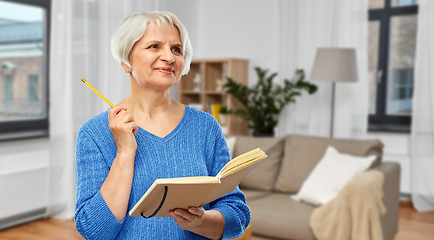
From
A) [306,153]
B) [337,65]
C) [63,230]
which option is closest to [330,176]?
[306,153]

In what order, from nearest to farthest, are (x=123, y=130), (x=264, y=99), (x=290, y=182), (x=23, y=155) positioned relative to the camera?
(x=123, y=130) → (x=290, y=182) → (x=23, y=155) → (x=264, y=99)

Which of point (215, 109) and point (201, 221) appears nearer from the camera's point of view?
point (201, 221)

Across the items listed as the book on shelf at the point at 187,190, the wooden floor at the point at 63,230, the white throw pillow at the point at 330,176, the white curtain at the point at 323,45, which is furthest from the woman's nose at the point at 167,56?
the white curtain at the point at 323,45

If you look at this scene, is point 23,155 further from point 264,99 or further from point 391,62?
point 391,62

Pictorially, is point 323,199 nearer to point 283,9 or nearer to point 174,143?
point 174,143

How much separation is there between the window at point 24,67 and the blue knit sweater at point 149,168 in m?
2.97

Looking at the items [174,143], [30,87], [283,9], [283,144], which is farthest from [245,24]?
[174,143]

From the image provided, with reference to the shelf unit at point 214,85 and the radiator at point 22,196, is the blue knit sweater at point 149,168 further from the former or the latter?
the shelf unit at point 214,85

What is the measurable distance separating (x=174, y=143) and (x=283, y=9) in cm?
408

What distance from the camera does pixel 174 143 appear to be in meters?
1.01

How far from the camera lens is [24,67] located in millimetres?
3943

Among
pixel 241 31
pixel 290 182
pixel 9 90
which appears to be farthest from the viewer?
pixel 241 31

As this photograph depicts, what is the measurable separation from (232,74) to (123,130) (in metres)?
4.00

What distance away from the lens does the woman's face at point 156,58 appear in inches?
37.8
